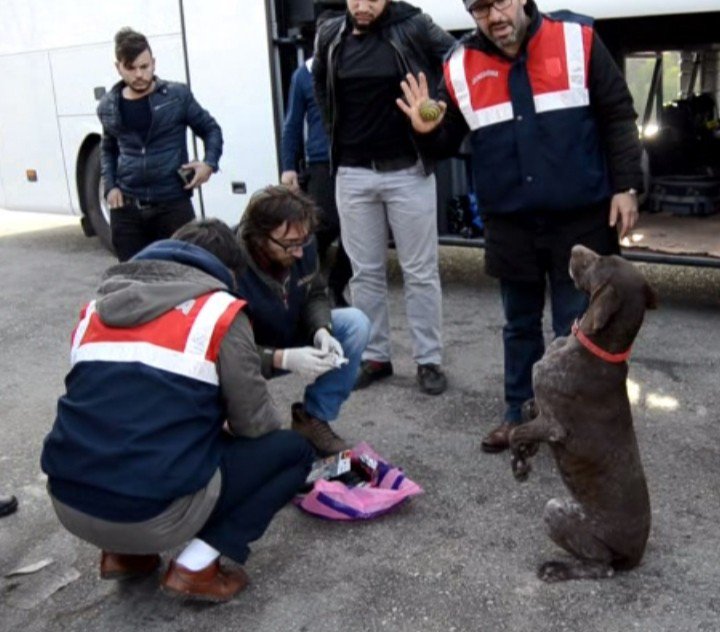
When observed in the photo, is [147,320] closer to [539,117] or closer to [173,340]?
[173,340]

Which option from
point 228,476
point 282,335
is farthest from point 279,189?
point 228,476

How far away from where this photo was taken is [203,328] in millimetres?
2529

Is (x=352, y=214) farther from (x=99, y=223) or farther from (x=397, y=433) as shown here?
(x=99, y=223)

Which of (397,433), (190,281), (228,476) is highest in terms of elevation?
(190,281)

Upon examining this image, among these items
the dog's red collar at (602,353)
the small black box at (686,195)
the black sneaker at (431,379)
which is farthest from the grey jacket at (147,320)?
the small black box at (686,195)

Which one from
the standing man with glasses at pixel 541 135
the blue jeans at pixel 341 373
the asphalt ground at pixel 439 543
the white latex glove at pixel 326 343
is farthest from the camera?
the blue jeans at pixel 341 373

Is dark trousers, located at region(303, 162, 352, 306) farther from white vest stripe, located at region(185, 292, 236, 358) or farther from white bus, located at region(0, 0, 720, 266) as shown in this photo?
white vest stripe, located at region(185, 292, 236, 358)

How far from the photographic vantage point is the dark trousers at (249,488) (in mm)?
2748

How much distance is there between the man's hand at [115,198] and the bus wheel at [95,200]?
3118 millimetres

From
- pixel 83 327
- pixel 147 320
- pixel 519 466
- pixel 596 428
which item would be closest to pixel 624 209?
pixel 596 428

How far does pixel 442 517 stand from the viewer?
3314mm

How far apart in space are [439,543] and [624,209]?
1.32 metres

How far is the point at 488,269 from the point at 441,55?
1.12 metres

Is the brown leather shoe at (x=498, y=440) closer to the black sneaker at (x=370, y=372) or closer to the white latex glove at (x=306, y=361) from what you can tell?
the white latex glove at (x=306, y=361)
